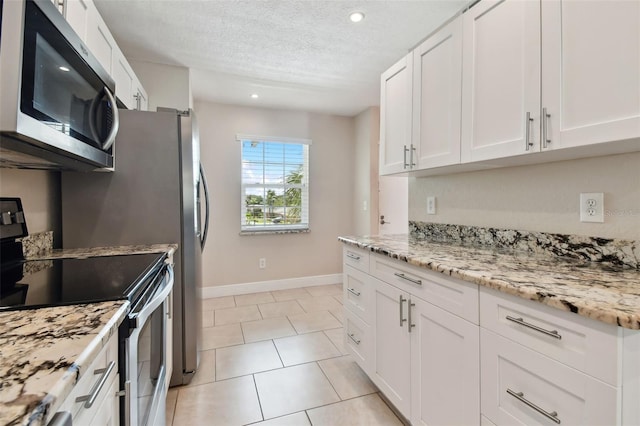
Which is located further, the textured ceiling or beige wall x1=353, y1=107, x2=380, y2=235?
beige wall x1=353, y1=107, x2=380, y2=235

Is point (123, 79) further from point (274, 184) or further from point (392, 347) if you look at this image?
point (392, 347)

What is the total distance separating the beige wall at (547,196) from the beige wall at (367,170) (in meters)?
1.78

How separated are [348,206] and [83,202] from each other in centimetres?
318

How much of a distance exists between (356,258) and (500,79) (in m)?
1.25

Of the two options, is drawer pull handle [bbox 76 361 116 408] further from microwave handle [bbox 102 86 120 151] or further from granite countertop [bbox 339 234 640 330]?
granite countertop [bbox 339 234 640 330]

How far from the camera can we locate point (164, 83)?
105 inches

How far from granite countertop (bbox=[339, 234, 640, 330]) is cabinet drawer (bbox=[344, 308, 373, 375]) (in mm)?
585

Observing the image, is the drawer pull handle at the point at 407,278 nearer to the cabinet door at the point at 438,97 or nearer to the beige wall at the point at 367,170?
the cabinet door at the point at 438,97

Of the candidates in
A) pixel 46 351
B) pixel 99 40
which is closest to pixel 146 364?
pixel 46 351

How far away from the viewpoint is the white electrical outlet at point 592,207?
124 cm

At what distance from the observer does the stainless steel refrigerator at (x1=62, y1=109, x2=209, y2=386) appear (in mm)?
1744

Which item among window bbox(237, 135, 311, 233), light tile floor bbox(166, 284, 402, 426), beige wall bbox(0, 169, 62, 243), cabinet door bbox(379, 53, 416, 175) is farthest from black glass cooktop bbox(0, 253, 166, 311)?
window bbox(237, 135, 311, 233)

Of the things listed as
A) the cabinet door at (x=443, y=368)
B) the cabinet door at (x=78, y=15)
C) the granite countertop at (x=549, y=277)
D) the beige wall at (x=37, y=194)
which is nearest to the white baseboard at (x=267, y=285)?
the beige wall at (x=37, y=194)

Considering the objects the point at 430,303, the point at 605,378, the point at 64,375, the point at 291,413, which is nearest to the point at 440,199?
the point at 430,303
